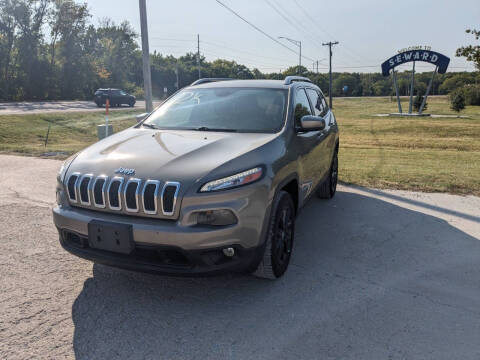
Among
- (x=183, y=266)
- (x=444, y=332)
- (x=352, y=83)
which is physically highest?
(x=352, y=83)

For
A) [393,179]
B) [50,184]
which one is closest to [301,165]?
[393,179]

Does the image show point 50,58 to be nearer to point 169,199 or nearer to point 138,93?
point 138,93

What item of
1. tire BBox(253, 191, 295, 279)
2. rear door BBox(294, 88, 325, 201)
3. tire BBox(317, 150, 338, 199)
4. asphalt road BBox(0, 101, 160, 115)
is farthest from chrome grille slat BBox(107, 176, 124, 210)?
asphalt road BBox(0, 101, 160, 115)

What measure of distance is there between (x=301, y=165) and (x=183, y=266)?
1721mm

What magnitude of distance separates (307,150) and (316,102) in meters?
1.43

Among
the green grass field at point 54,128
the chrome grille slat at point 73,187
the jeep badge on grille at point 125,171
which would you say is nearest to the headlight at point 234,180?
the jeep badge on grille at point 125,171

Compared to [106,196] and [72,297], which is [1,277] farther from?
[106,196]

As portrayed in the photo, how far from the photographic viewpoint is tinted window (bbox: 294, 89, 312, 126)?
14.1 ft

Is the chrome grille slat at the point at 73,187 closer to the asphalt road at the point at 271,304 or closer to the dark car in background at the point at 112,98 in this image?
the asphalt road at the point at 271,304

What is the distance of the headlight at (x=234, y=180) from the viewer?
296 centimetres

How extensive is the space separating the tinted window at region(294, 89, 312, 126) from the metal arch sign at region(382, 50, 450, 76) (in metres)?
34.4

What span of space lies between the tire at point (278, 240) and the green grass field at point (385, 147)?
3.82 m

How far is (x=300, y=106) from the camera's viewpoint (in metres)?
4.55

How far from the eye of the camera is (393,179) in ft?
24.6
